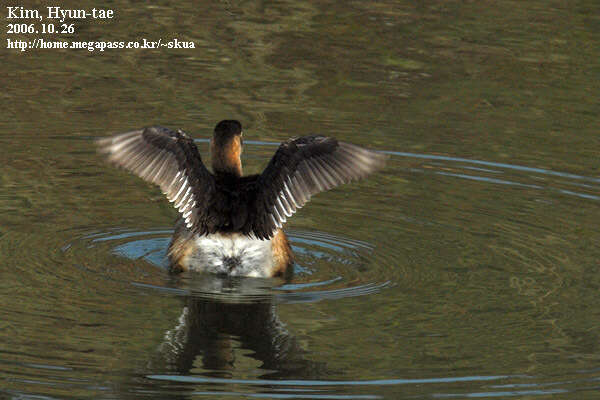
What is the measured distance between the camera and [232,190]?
1054 centimetres

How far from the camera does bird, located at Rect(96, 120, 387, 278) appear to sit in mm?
10352

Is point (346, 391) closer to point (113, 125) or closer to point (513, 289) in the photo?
point (513, 289)

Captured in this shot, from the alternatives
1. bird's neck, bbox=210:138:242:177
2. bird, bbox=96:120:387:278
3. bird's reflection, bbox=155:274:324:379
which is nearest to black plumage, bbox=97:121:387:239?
bird, bbox=96:120:387:278

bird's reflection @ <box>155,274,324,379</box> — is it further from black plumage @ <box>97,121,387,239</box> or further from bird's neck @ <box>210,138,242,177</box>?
bird's neck @ <box>210,138,242,177</box>

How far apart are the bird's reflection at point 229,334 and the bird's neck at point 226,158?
3.36 feet

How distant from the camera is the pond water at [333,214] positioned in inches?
345

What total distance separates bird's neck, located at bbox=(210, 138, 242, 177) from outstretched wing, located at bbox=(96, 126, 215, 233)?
0.60 m

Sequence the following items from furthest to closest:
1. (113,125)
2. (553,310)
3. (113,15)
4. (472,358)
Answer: (113,15)
(113,125)
(553,310)
(472,358)

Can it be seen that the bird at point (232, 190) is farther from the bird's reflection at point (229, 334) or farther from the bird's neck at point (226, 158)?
the bird's neck at point (226, 158)

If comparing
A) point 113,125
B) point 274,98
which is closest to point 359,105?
point 274,98

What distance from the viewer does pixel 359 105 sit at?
1661 centimetres

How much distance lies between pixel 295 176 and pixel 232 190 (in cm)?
54

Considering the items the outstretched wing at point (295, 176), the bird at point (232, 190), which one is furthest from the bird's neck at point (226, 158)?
the outstretched wing at point (295, 176)

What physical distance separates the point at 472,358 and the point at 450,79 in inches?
369
